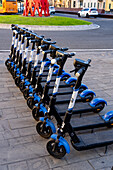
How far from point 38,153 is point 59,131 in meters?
0.47

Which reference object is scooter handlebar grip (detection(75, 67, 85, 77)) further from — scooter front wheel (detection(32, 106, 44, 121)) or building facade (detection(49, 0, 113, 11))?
building facade (detection(49, 0, 113, 11))

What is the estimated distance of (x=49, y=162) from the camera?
121 inches

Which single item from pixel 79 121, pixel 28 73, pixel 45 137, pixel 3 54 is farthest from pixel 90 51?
pixel 45 137

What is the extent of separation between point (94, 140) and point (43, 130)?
0.84 m

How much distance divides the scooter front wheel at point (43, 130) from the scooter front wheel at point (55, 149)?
0.34m

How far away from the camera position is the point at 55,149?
3127 millimetres

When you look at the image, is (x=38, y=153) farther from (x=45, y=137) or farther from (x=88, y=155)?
(x=88, y=155)

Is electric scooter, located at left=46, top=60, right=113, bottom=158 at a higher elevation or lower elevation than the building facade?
lower

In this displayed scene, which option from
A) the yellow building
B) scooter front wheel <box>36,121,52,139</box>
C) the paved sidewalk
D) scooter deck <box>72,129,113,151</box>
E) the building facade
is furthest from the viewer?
the building facade

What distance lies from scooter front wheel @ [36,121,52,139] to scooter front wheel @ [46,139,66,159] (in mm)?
→ 336

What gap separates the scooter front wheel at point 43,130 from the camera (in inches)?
138

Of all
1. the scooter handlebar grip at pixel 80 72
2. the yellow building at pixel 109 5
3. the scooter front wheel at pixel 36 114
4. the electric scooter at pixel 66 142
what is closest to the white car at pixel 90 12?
the yellow building at pixel 109 5

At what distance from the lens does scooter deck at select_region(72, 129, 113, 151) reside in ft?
10.3

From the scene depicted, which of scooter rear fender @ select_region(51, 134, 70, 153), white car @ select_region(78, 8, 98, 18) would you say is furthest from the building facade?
scooter rear fender @ select_region(51, 134, 70, 153)
